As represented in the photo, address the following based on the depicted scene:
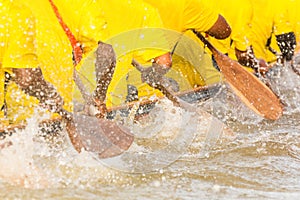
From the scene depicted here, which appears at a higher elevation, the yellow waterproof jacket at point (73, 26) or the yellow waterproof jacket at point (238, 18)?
the yellow waterproof jacket at point (238, 18)

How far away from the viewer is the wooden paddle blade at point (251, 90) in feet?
21.6

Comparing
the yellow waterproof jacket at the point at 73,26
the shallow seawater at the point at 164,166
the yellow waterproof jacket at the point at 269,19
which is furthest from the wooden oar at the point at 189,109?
the yellow waterproof jacket at the point at 269,19

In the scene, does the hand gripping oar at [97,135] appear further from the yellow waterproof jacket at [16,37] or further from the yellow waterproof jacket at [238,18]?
the yellow waterproof jacket at [238,18]

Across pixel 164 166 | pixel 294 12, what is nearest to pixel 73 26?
pixel 164 166

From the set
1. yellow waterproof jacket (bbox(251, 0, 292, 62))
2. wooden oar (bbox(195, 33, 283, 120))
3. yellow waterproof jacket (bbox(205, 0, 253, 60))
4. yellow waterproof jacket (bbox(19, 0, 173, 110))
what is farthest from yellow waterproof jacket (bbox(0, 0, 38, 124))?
yellow waterproof jacket (bbox(251, 0, 292, 62))

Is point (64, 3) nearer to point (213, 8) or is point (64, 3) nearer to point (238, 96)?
point (213, 8)

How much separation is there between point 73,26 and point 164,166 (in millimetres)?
1150

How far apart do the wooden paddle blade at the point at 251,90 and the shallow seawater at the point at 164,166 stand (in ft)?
1.03

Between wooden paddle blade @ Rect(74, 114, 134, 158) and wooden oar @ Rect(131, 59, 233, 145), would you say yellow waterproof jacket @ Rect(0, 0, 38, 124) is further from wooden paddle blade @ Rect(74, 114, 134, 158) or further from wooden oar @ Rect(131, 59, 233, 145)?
wooden oar @ Rect(131, 59, 233, 145)

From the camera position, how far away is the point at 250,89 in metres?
6.62

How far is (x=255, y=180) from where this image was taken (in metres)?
4.87

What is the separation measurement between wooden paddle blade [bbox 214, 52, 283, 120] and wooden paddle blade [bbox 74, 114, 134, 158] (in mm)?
1807

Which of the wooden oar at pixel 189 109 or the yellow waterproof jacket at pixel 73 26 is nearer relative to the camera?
the yellow waterproof jacket at pixel 73 26

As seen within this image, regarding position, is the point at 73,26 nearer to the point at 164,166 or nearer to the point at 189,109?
the point at 164,166
